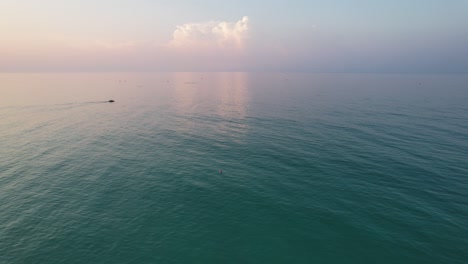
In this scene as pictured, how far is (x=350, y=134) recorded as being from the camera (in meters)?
89.5

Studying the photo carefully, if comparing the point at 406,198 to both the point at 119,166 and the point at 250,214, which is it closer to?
the point at 250,214

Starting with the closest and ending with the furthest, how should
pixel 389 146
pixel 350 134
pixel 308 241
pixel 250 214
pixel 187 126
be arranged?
1. pixel 308 241
2. pixel 250 214
3. pixel 389 146
4. pixel 350 134
5. pixel 187 126

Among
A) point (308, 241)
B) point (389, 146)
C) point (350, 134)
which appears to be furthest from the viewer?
point (350, 134)

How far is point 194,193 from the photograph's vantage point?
5353cm

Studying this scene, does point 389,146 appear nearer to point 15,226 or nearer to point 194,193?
point 194,193

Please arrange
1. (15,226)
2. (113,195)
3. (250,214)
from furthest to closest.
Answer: (113,195), (250,214), (15,226)

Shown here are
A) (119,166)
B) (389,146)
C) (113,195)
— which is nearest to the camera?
(113,195)

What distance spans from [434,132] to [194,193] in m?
90.8

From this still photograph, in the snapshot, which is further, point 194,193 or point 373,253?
point 194,193

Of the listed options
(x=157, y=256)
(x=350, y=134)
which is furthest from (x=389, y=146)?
(x=157, y=256)

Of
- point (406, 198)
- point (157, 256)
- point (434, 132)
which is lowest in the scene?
point (157, 256)

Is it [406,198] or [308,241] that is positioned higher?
[406,198]

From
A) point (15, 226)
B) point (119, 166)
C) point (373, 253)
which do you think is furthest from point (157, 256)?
point (119, 166)

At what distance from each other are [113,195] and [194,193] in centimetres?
1722
